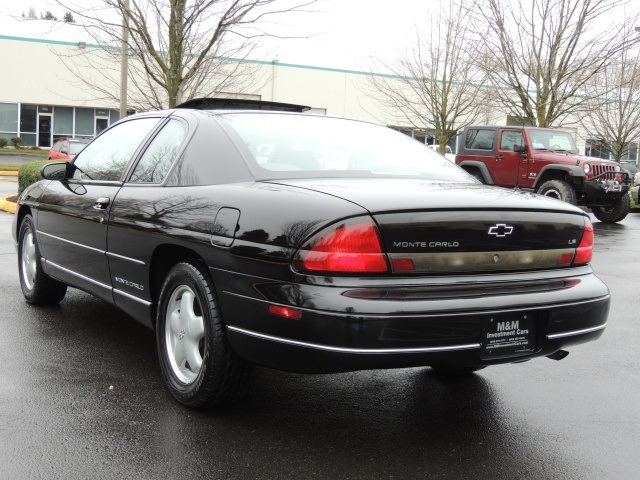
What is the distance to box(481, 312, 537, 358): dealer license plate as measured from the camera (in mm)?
3125

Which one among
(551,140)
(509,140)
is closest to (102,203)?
(509,140)

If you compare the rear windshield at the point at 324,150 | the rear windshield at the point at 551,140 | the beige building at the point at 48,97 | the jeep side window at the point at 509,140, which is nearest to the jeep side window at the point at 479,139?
the jeep side window at the point at 509,140

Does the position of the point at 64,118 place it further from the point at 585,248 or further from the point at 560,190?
the point at 585,248

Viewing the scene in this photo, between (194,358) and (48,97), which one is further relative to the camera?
(48,97)

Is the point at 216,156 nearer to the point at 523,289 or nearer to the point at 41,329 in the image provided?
the point at 523,289

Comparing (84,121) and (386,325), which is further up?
(84,121)

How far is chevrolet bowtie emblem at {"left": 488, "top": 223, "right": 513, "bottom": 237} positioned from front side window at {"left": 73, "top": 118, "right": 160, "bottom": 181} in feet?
7.68

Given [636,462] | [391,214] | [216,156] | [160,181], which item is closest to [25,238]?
[160,181]

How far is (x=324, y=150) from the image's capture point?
13.1 feet

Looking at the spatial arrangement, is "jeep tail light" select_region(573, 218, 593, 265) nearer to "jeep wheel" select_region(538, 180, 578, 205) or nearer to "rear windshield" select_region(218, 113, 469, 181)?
"rear windshield" select_region(218, 113, 469, 181)

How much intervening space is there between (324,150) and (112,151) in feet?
5.67

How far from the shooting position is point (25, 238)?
592cm

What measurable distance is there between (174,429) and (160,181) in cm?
138

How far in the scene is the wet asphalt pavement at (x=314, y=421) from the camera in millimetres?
3072
